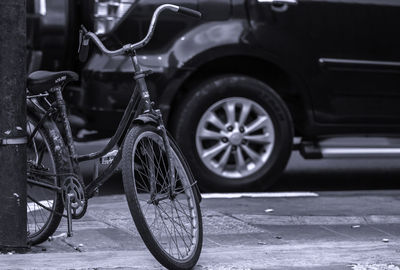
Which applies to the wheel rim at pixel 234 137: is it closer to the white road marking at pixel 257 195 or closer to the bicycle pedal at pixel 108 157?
the white road marking at pixel 257 195

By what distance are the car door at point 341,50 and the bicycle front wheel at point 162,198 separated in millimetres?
2685

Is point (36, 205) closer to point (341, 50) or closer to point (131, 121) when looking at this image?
point (131, 121)

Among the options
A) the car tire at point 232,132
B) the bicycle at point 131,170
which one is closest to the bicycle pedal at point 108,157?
the bicycle at point 131,170

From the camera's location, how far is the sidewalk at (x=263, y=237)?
5441mm

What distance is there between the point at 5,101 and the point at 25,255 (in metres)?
0.72

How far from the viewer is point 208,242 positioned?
6230mm

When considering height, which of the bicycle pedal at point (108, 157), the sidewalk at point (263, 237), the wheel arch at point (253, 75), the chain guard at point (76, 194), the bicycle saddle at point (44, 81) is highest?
the bicycle saddle at point (44, 81)

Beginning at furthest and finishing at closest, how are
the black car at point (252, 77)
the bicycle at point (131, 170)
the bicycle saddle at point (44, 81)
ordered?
the black car at point (252, 77) → the bicycle saddle at point (44, 81) → the bicycle at point (131, 170)

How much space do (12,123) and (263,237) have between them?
5.28ft

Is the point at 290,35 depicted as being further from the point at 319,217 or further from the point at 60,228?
the point at 60,228

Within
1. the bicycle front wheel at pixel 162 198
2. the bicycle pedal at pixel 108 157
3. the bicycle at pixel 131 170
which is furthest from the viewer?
the bicycle pedal at pixel 108 157

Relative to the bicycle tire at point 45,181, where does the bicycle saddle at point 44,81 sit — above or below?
above

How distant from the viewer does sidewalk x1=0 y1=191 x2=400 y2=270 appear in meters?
5.44

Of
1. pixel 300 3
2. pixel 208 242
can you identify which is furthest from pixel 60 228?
pixel 300 3
